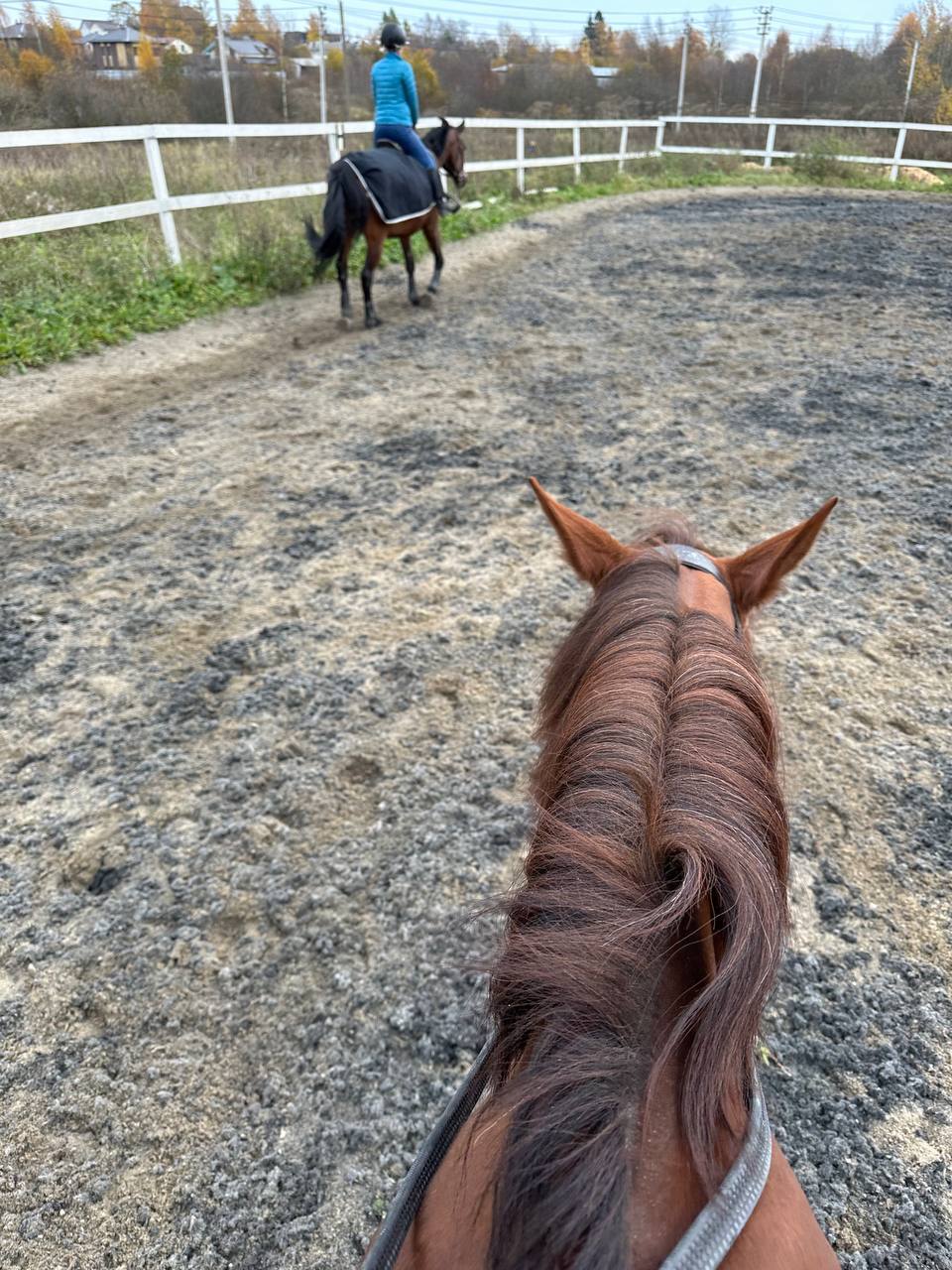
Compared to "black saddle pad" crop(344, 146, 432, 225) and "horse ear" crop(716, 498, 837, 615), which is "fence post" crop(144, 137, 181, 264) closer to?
"black saddle pad" crop(344, 146, 432, 225)

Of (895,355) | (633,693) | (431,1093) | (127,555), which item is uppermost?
(633,693)

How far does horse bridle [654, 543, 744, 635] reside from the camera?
53.4 inches

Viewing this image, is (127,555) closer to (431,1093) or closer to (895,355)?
(431,1093)

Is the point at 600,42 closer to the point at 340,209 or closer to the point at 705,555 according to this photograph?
the point at 340,209

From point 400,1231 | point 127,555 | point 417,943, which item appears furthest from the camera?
point 127,555

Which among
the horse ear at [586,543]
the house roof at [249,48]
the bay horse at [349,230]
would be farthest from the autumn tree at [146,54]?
the horse ear at [586,543]

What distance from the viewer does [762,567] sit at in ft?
4.82

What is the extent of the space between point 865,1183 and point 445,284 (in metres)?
8.09

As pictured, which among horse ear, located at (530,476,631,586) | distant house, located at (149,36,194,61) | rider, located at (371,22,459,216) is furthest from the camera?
distant house, located at (149,36,194,61)

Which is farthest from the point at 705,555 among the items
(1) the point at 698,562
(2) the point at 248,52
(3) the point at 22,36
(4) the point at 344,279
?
(2) the point at 248,52

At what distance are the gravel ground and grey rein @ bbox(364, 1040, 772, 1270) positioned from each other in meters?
0.18

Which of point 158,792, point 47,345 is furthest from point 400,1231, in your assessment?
point 47,345

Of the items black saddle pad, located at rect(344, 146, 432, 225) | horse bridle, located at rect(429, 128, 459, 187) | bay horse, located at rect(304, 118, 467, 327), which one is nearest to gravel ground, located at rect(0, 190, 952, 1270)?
bay horse, located at rect(304, 118, 467, 327)

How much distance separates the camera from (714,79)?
1255 inches
